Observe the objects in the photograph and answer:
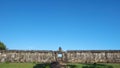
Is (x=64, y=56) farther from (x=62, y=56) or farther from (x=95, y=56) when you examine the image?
(x=95, y=56)

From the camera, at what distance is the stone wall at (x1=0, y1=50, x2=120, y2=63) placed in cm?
4212

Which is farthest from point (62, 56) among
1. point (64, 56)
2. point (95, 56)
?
point (95, 56)

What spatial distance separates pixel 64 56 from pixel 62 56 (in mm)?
458

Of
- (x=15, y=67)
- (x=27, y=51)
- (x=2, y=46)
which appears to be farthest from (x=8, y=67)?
(x=2, y=46)

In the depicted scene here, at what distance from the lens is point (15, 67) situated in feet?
122

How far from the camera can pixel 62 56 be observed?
140 feet

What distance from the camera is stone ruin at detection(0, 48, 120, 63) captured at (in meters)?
42.1

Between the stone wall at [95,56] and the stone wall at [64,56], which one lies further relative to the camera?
the stone wall at [64,56]

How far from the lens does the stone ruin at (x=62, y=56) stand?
138ft

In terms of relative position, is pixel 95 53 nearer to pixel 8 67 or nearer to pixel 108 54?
pixel 108 54

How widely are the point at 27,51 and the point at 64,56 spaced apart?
7.30 meters

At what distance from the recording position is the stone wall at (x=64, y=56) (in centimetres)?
4212

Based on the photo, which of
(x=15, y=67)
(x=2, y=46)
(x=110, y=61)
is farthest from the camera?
(x=2, y=46)

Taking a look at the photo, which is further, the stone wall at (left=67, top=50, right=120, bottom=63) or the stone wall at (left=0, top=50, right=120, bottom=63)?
the stone wall at (left=0, top=50, right=120, bottom=63)
